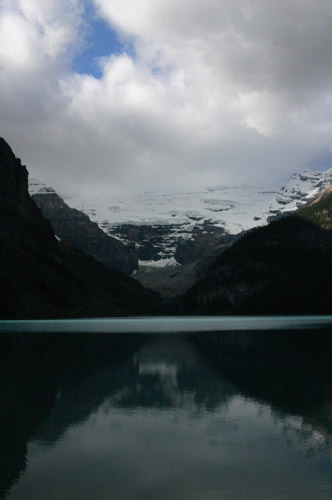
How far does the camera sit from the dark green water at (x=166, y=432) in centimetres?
1712

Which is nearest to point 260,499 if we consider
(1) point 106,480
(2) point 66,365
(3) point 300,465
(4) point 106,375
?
(3) point 300,465

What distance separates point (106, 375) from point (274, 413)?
1824 cm

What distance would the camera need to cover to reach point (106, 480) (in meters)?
17.7

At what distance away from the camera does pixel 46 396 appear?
108 feet

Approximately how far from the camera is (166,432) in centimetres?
2406

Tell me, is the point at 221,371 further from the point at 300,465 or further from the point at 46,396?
the point at 300,465

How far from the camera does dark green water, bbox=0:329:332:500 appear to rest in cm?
1712

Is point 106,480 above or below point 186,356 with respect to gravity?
above

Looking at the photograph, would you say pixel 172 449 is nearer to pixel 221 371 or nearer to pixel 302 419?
pixel 302 419

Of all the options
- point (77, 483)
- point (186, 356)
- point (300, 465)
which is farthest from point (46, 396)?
point (186, 356)

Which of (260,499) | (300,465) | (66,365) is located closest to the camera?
(260,499)

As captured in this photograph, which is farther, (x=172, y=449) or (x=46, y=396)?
(x=46, y=396)

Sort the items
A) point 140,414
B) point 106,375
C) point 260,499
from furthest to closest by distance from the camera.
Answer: point 106,375, point 140,414, point 260,499

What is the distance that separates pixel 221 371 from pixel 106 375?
10.1 metres
